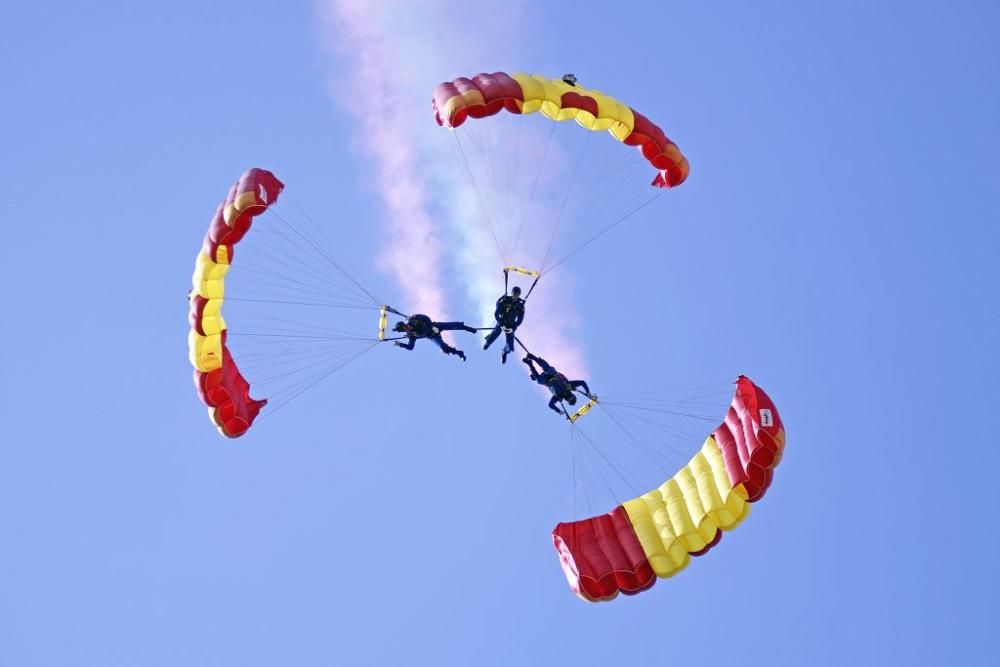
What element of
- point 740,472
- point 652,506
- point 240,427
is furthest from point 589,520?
point 240,427

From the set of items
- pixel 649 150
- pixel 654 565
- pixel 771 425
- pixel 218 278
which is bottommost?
pixel 654 565

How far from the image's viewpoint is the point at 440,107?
22359mm

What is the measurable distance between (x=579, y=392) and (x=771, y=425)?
12.7 feet

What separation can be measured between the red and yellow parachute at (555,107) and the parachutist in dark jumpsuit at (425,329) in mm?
3180

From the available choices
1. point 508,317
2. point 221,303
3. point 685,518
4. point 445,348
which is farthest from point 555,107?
point 685,518

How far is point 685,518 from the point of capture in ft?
69.9

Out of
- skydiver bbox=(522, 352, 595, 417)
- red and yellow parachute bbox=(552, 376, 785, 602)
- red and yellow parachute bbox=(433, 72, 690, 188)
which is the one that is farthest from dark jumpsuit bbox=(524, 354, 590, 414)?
red and yellow parachute bbox=(433, 72, 690, 188)

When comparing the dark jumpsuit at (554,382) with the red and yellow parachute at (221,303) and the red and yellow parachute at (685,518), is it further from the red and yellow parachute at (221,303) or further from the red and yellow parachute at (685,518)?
the red and yellow parachute at (221,303)

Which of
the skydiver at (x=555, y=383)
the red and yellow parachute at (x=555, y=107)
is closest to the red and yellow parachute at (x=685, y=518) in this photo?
the skydiver at (x=555, y=383)

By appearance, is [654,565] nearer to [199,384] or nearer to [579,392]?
[579,392]

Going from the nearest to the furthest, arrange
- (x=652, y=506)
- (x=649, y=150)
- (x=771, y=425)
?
1. (x=771, y=425)
2. (x=652, y=506)
3. (x=649, y=150)

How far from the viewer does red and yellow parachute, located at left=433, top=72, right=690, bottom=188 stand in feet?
73.0

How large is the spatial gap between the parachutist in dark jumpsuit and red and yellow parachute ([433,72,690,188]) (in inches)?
125

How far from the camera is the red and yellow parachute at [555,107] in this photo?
22.2m
